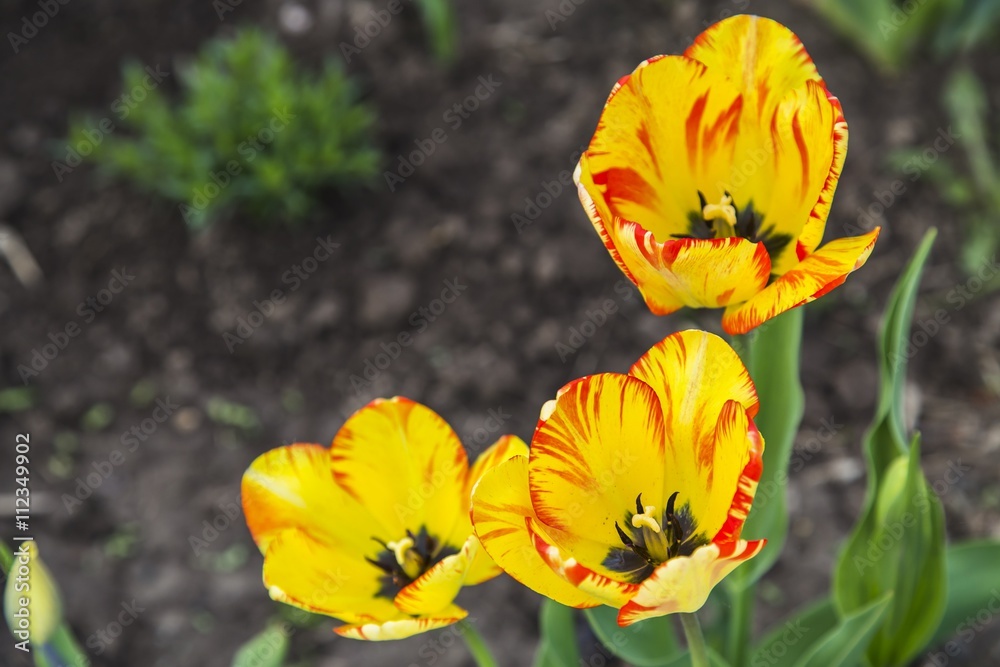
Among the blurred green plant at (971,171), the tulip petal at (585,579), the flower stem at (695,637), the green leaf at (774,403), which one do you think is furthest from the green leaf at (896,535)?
the blurred green plant at (971,171)

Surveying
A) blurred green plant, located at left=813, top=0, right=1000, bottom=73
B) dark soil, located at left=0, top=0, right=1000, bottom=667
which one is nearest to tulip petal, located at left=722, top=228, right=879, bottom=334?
dark soil, located at left=0, top=0, right=1000, bottom=667

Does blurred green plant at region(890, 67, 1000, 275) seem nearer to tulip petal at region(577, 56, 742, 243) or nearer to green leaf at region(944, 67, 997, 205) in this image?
green leaf at region(944, 67, 997, 205)

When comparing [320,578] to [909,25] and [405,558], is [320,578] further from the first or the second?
[909,25]

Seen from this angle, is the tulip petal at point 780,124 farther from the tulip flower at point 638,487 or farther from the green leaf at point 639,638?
the green leaf at point 639,638

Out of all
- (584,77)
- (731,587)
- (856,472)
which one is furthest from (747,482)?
(584,77)

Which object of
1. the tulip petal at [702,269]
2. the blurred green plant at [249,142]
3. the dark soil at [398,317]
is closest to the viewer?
the tulip petal at [702,269]

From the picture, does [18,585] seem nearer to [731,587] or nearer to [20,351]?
[731,587]

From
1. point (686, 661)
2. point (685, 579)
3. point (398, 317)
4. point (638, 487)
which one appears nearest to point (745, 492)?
point (685, 579)
